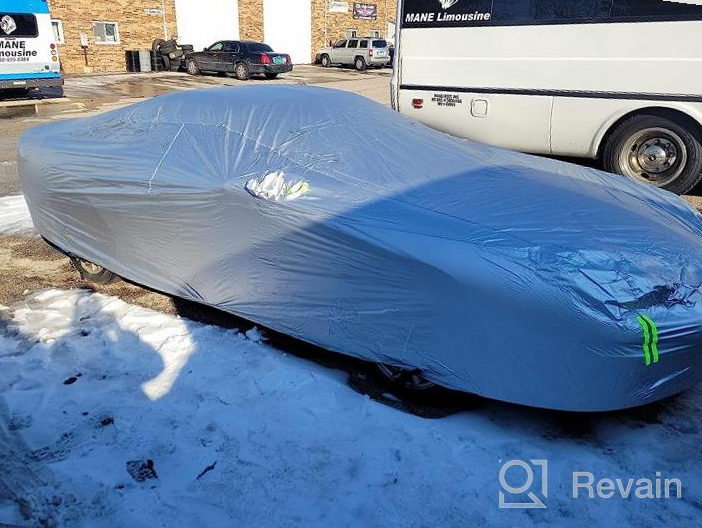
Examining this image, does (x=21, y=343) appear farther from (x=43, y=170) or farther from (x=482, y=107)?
(x=482, y=107)

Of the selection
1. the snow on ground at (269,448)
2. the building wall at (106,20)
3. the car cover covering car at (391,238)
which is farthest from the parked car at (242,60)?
the snow on ground at (269,448)

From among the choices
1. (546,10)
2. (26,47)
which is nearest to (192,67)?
(26,47)

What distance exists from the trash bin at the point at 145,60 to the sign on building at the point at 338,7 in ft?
41.0

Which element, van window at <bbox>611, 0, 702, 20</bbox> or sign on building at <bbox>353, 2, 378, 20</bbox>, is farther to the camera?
sign on building at <bbox>353, 2, 378, 20</bbox>

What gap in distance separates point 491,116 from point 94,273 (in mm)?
5031

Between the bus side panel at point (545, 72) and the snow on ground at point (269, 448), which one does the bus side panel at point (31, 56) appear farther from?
the snow on ground at point (269, 448)

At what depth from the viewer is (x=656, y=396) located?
7.89ft

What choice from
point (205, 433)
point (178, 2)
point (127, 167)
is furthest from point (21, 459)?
point (178, 2)

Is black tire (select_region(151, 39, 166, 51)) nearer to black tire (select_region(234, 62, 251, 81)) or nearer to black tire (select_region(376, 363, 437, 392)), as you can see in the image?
black tire (select_region(234, 62, 251, 81))

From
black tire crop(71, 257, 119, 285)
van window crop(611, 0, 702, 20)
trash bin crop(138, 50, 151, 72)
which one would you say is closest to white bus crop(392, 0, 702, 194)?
van window crop(611, 0, 702, 20)

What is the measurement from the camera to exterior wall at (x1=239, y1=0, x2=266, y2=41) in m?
28.5

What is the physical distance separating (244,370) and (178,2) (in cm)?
2688

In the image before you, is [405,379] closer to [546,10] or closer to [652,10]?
[652,10]

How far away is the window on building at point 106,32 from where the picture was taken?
23422 millimetres
